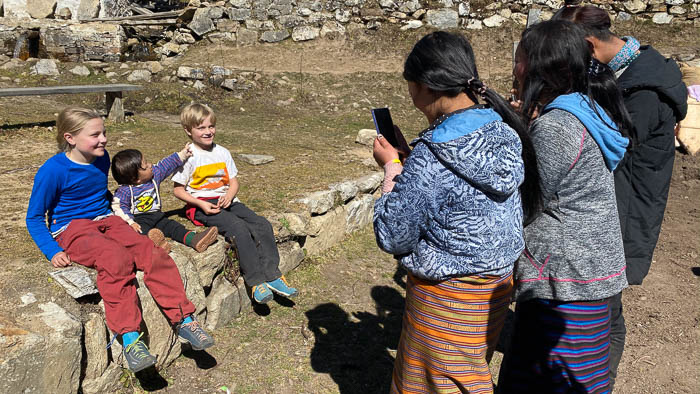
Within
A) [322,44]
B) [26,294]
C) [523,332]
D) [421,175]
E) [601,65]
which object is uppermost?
[601,65]

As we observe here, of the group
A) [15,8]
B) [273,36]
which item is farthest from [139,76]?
[15,8]

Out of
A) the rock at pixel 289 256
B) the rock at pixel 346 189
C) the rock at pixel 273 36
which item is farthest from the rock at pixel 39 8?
the rock at pixel 289 256

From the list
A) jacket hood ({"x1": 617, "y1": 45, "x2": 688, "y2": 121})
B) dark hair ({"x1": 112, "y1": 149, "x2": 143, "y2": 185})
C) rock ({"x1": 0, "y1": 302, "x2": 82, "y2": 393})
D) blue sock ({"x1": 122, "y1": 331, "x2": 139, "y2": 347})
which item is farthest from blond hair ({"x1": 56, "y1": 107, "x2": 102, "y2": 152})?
jacket hood ({"x1": 617, "y1": 45, "x2": 688, "y2": 121})

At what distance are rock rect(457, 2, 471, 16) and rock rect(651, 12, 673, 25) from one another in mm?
3913

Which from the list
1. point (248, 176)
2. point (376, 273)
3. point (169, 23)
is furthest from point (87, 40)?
point (376, 273)

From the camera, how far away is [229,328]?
3.62 metres

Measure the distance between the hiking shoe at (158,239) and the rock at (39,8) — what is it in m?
12.8

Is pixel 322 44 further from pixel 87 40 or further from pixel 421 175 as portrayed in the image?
pixel 421 175

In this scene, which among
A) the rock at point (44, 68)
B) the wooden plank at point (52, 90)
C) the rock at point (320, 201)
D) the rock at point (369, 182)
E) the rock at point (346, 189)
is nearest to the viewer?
the rock at point (320, 201)

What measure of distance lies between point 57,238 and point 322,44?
979cm

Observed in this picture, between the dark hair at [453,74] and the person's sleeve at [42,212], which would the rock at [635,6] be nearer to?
the dark hair at [453,74]

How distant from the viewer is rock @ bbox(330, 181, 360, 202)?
5.03 m

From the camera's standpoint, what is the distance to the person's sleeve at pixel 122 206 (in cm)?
330

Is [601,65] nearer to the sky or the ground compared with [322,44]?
nearer to the sky
